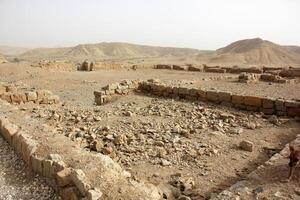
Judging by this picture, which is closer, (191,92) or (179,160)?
(179,160)

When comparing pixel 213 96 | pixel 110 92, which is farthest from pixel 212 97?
pixel 110 92

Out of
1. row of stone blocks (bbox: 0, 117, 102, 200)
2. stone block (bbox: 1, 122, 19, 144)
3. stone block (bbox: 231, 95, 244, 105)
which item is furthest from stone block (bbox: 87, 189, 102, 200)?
stone block (bbox: 231, 95, 244, 105)

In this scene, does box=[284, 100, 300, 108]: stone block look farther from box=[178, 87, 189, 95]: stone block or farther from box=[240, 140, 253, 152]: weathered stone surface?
box=[178, 87, 189, 95]: stone block

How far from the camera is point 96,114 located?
8.84m

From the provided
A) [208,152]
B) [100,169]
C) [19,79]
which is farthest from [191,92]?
[19,79]

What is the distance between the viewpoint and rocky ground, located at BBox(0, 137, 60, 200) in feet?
15.3

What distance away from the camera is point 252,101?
9.56 m

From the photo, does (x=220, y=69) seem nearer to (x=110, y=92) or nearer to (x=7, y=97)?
(x=110, y=92)

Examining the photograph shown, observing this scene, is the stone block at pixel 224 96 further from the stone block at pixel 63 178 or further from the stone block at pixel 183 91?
the stone block at pixel 63 178

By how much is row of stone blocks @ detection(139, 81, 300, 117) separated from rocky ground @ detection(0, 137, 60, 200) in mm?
6388

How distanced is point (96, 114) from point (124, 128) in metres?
1.64

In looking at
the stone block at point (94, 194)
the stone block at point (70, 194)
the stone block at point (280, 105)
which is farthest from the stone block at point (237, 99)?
the stone block at point (94, 194)

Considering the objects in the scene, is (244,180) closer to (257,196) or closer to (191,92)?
(257,196)

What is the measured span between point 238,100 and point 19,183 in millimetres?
6801
